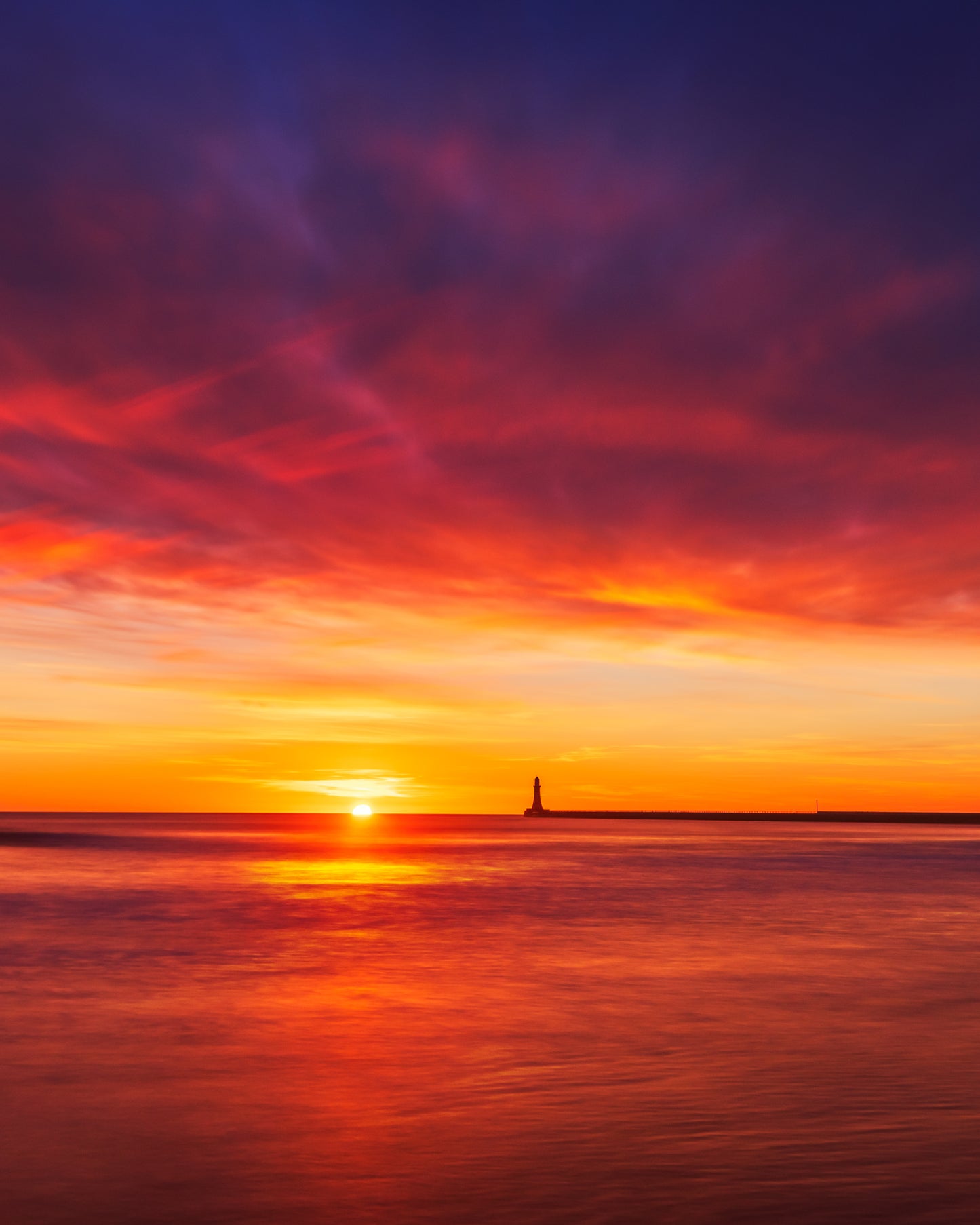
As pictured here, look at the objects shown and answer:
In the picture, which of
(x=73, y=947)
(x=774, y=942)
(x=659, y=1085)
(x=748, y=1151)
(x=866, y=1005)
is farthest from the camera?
(x=774, y=942)

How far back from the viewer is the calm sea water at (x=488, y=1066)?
9.89 meters

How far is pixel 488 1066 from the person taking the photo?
15320mm

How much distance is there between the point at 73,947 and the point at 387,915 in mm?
12775

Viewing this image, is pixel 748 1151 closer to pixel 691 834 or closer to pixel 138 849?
pixel 138 849

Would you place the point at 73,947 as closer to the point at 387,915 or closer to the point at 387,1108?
the point at 387,915

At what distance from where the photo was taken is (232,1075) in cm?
1467

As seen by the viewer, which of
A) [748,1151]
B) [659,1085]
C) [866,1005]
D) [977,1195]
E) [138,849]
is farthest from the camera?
[138,849]

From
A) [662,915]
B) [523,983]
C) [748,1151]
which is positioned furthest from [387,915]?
[748,1151]

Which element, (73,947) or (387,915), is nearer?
(73,947)

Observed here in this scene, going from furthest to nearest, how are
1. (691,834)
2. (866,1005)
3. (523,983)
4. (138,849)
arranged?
1. (691,834)
2. (138,849)
3. (523,983)
4. (866,1005)

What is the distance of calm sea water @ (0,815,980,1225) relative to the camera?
9891 millimetres

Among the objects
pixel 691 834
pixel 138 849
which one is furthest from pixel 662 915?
pixel 691 834

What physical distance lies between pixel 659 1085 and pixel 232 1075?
5.42 meters

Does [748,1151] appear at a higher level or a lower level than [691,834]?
lower
